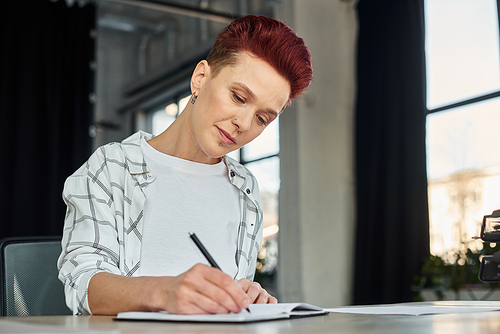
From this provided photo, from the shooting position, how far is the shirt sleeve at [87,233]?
98cm

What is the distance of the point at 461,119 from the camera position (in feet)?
11.6

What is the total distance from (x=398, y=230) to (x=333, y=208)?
64cm

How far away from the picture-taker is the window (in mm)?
3295

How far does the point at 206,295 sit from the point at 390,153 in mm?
3244

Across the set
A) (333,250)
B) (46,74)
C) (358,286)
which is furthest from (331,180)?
(46,74)

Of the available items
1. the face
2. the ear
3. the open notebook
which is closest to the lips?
the face

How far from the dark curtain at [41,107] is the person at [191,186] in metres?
3.09

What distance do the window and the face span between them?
234cm

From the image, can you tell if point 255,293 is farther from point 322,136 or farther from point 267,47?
point 322,136

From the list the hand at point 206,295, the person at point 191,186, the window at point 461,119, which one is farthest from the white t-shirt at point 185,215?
the window at point 461,119

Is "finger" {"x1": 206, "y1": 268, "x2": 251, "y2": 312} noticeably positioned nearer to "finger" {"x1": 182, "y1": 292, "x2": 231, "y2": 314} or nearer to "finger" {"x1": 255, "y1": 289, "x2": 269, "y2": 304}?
"finger" {"x1": 182, "y1": 292, "x2": 231, "y2": 314}

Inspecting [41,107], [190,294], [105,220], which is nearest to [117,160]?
[105,220]

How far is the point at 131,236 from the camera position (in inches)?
48.0

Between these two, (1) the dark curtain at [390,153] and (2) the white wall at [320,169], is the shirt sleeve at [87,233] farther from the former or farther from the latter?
(2) the white wall at [320,169]
